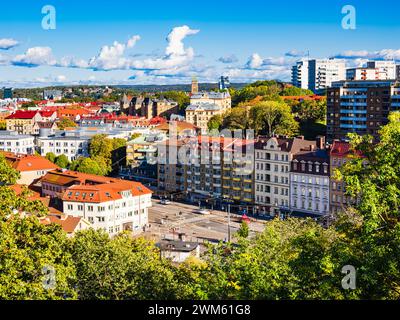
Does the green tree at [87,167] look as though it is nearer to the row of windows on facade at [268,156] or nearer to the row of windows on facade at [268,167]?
the row of windows on facade at [268,167]

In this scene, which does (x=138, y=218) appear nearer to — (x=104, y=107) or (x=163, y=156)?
(x=163, y=156)

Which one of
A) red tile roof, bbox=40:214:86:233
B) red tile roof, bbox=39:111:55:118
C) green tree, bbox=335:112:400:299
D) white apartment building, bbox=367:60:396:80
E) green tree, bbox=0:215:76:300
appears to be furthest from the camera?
white apartment building, bbox=367:60:396:80

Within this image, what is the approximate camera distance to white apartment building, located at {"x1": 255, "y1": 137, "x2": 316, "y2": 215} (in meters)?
50.1

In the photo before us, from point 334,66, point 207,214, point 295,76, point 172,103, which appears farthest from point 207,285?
point 295,76

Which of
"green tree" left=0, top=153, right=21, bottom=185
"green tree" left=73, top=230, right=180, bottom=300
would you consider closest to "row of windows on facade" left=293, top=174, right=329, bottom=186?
"green tree" left=73, top=230, right=180, bottom=300

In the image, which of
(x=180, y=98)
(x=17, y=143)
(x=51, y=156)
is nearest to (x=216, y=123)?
(x=51, y=156)

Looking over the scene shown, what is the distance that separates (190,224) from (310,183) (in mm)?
10164

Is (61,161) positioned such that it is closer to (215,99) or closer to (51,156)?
(51,156)

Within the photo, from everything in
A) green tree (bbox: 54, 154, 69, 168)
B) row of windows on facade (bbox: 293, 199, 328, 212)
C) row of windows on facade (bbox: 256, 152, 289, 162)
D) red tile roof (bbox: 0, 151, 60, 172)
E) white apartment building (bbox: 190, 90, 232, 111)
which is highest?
white apartment building (bbox: 190, 90, 232, 111)

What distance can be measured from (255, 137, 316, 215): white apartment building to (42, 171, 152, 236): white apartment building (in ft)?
35.0

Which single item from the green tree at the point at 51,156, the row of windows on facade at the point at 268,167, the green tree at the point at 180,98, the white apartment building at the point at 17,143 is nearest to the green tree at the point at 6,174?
the row of windows on facade at the point at 268,167

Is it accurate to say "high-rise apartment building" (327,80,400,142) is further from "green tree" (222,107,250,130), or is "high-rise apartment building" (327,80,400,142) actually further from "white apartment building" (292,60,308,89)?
"white apartment building" (292,60,308,89)
